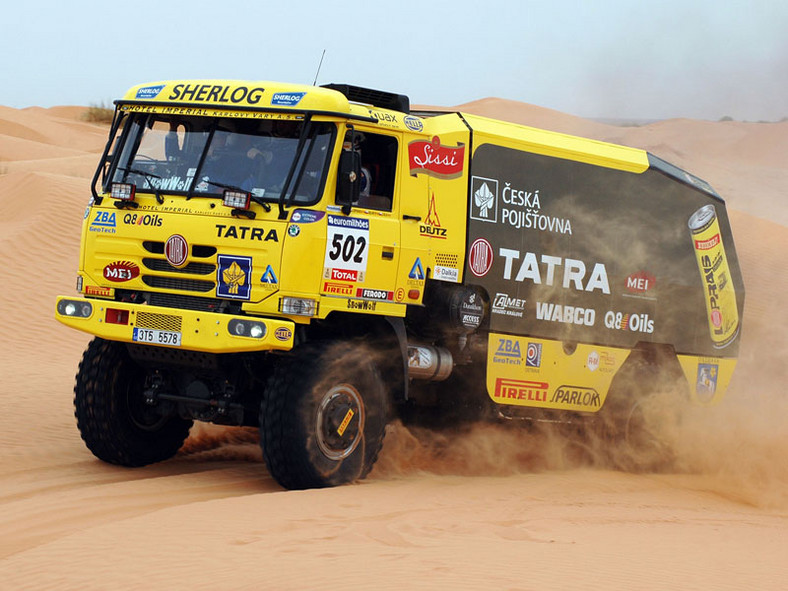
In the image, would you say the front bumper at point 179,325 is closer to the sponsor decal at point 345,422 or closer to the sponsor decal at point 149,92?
the sponsor decal at point 345,422

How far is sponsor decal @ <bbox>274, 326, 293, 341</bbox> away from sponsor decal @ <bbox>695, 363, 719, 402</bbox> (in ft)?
19.9

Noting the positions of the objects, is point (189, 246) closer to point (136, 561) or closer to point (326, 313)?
point (326, 313)

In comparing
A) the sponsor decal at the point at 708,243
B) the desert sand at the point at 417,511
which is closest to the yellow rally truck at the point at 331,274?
the desert sand at the point at 417,511

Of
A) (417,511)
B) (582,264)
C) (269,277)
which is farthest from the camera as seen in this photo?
(582,264)

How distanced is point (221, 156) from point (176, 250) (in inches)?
36.4

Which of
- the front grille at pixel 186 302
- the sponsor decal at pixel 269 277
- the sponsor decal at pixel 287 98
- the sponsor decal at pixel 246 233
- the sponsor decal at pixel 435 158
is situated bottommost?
the front grille at pixel 186 302

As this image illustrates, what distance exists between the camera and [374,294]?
32.6 ft

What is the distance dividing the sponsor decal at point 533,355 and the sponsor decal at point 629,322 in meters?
1.00

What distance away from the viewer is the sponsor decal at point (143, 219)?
9688 mm

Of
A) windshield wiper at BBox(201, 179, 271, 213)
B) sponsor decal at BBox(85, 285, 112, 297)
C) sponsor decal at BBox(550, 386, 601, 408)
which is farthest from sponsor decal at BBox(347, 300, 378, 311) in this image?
sponsor decal at BBox(550, 386, 601, 408)

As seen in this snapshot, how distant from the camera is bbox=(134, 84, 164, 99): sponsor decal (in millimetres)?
10266

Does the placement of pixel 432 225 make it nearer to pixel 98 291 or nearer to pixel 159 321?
pixel 159 321

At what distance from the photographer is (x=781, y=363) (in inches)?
636

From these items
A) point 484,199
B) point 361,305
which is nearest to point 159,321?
point 361,305
